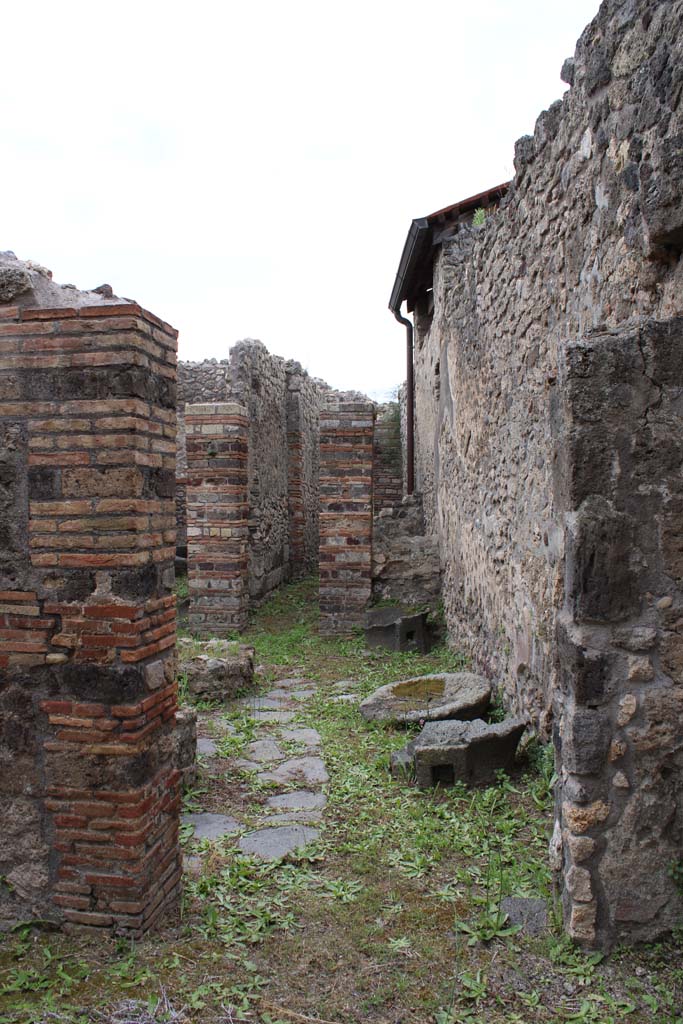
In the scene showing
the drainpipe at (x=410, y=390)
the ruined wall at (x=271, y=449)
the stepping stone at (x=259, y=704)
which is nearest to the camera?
the stepping stone at (x=259, y=704)

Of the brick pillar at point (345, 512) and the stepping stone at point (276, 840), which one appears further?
the brick pillar at point (345, 512)

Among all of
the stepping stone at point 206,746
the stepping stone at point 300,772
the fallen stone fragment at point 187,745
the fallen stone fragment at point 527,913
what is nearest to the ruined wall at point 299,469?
the stepping stone at point 206,746

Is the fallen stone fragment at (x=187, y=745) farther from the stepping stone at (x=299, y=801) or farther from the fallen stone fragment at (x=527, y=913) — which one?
the fallen stone fragment at (x=527, y=913)

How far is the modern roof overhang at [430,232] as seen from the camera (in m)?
8.99

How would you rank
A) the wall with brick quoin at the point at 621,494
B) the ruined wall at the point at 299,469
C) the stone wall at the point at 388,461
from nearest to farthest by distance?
the wall with brick quoin at the point at 621,494, the ruined wall at the point at 299,469, the stone wall at the point at 388,461

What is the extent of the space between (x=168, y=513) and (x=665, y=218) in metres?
2.01

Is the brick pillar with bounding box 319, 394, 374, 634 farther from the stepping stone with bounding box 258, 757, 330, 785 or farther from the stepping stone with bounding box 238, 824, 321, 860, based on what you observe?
the stepping stone with bounding box 238, 824, 321, 860

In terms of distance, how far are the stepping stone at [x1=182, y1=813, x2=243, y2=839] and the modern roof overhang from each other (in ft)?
23.2

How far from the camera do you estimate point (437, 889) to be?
293 cm

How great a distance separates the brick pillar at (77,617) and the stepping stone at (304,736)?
234 centimetres

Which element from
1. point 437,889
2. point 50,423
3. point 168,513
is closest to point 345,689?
point 437,889

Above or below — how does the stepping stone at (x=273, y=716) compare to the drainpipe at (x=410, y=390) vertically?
below

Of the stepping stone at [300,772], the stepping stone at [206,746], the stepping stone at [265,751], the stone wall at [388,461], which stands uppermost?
the stone wall at [388,461]

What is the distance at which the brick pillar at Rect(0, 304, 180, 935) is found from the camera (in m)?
2.52
